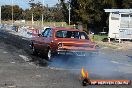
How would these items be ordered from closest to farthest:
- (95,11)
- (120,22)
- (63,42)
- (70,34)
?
(63,42), (70,34), (120,22), (95,11)

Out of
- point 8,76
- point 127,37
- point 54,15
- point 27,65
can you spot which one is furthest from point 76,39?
point 54,15

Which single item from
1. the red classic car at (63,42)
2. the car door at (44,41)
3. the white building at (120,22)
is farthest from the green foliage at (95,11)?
the red classic car at (63,42)

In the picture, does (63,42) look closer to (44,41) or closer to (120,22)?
(44,41)

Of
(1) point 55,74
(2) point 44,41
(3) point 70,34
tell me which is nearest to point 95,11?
(2) point 44,41

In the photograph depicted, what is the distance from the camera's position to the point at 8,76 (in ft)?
43.7

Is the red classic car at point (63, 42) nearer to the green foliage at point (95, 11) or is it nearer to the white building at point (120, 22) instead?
the white building at point (120, 22)

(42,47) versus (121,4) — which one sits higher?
(121,4)

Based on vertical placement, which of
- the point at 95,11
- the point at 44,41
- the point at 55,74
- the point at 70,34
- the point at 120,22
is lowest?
the point at 55,74

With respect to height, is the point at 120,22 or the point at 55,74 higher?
the point at 120,22

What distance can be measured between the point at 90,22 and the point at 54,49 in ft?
109

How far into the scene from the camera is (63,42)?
1798 cm

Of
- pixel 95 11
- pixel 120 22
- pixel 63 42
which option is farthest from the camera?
pixel 95 11

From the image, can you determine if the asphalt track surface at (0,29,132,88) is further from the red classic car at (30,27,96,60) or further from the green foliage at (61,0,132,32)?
the green foliage at (61,0,132,32)

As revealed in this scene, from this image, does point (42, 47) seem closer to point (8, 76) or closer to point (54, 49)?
point (54, 49)
